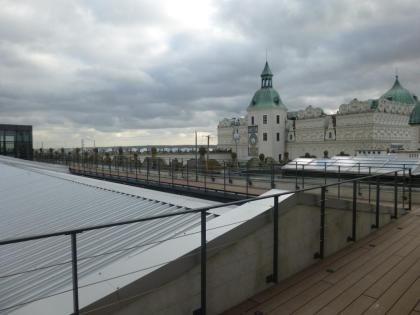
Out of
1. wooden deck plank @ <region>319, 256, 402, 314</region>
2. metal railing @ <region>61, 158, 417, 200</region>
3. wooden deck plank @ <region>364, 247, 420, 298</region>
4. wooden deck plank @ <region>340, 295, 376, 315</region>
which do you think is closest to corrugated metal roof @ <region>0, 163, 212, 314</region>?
wooden deck plank @ <region>319, 256, 402, 314</region>

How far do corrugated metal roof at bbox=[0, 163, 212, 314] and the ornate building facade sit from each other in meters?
43.2

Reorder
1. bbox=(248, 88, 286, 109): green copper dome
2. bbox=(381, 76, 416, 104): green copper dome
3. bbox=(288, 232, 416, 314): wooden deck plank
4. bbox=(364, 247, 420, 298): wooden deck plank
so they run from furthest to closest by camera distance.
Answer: bbox=(248, 88, 286, 109): green copper dome
bbox=(381, 76, 416, 104): green copper dome
bbox=(364, 247, 420, 298): wooden deck plank
bbox=(288, 232, 416, 314): wooden deck plank

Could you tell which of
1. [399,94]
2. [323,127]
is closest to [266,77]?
[323,127]

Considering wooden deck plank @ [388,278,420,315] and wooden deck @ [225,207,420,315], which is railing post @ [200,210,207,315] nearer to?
wooden deck @ [225,207,420,315]

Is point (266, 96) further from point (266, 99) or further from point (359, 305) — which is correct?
point (359, 305)

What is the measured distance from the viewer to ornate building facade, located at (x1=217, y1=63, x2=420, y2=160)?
48594 mm

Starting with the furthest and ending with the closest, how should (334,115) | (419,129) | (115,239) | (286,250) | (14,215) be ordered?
(334,115)
(419,129)
(14,215)
(115,239)
(286,250)

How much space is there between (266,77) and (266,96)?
5410 millimetres

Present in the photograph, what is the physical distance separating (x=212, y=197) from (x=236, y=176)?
10.6ft

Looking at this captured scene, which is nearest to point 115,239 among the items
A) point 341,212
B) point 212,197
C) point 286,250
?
point 286,250

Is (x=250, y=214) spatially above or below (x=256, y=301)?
above

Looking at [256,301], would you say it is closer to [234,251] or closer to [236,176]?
[234,251]

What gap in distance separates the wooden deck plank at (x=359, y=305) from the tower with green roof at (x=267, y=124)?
56.6m

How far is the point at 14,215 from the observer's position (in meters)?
7.54
